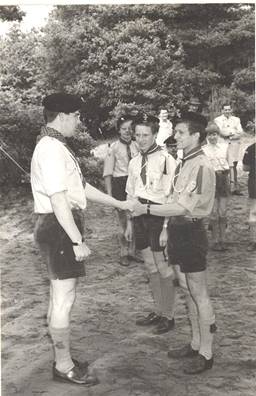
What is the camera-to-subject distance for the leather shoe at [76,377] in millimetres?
3201

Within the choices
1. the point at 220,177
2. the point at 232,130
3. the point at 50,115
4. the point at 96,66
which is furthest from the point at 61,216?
the point at 232,130

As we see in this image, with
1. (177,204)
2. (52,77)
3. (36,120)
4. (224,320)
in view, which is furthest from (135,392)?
(36,120)

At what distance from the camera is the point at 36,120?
7.91 m

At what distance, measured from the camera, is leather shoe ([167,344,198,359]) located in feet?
11.8

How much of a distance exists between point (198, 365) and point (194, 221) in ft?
3.23

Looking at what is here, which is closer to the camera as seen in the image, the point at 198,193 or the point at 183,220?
the point at 198,193

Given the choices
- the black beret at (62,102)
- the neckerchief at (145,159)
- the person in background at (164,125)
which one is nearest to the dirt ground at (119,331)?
the neckerchief at (145,159)

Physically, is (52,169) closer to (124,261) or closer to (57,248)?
(57,248)

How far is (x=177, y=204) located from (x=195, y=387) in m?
1.18

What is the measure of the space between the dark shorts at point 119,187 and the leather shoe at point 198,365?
313 centimetres

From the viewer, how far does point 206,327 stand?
3299 millimetres

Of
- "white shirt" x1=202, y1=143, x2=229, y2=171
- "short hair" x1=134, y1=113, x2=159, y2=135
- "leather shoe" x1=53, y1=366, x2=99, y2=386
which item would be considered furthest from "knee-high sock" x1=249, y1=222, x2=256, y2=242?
"leather shoe" x1=53, y1=366, x2=99, y2=386

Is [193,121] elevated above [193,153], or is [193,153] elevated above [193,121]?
[193,121]

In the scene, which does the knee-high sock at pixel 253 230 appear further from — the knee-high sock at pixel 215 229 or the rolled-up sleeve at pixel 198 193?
the rolled-up sleeve at pixel 198 193
